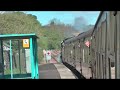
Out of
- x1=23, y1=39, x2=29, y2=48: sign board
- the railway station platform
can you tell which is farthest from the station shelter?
the railway station platform

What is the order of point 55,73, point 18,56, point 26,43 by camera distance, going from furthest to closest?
point 55,73
point 18,56
point 26,43

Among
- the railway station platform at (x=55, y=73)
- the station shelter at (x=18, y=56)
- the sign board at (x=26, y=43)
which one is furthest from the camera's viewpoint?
the railway station platform at (x=55, y=73)

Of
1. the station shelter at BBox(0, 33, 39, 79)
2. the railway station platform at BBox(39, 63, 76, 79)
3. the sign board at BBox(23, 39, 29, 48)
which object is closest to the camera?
the station shelter at BBox(0, 33, 39, 79)

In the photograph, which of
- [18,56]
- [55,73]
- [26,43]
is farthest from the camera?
[55,73]

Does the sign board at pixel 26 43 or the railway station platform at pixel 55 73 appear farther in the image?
the railway station platform at pixel 55 73

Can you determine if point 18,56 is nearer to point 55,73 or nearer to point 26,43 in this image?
point 26,43

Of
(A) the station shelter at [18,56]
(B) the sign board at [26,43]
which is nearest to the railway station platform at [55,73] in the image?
(A) the station shelter at [18,56]

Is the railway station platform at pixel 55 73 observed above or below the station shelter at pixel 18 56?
below

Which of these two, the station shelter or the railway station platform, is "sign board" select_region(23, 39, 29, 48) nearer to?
the station shelter

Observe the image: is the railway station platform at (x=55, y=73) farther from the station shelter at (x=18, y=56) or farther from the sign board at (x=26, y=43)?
the sign board at (x=26, y=43)

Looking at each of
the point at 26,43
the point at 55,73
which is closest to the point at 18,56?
the point at 26,43

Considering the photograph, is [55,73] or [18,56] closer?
[18,56]
